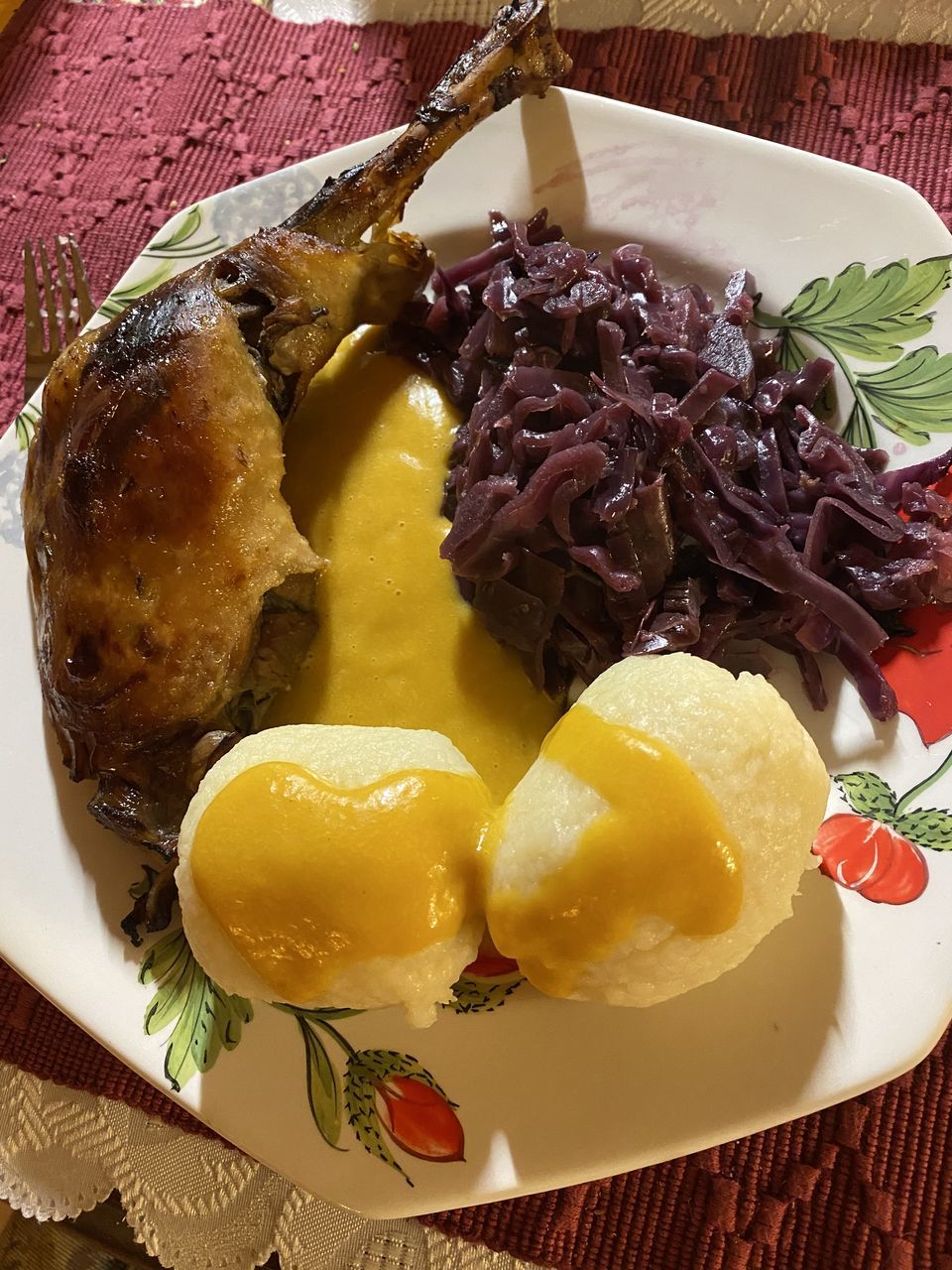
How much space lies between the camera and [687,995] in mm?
1719

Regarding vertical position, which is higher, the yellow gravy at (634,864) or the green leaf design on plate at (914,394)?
the green leaf design on plate at (914,394)

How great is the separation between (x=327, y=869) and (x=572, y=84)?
2.50m

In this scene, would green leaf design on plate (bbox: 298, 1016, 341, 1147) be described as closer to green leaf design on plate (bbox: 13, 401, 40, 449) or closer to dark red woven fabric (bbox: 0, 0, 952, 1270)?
dark red woven fabric (bbox: 0, 0, 952, 1270)

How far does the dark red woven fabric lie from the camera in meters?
1.81

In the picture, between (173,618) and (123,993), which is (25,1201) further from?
(173,618)

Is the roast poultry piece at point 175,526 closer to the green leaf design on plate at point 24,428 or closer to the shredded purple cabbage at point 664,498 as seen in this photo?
the green leaf design on plate at point 24,428

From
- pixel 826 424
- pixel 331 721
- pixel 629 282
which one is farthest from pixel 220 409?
pixel 826 424

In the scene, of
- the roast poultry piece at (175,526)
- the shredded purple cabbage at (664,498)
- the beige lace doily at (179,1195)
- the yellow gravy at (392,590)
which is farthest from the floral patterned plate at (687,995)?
the yellow gravy at (392,590)

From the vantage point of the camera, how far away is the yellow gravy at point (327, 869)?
A: 1441 mm

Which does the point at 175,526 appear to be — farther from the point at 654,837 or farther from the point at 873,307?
the point at 873,307

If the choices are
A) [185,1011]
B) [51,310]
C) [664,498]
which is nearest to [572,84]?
[664,498]

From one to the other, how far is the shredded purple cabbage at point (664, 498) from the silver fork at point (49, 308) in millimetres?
1258

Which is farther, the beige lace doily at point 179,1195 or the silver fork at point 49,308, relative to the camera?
the silver fork at point 49,308

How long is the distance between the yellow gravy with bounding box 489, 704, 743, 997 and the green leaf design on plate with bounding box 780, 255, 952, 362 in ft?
4.13
